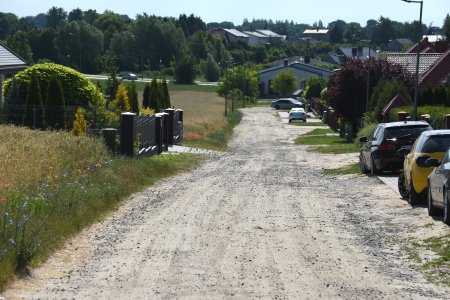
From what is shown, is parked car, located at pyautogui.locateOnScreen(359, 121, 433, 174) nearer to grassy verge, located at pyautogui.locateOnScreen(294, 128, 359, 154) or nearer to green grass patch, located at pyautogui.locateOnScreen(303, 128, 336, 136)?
grassy verge, located at pyautogui.locateOnScreen(294, 128, 359, 154)

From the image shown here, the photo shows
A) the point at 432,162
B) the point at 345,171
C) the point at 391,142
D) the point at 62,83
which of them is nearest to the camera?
the point at 432,162

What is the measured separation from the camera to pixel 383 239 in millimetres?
16234

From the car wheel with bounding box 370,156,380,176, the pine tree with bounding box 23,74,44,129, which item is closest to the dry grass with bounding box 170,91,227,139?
the pine tree with bounding box 23,74,44,129

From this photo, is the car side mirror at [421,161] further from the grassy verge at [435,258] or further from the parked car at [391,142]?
the parked car at [391,142]

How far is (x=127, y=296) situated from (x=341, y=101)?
52.4m

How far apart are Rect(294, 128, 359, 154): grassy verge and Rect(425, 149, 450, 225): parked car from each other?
2869cm

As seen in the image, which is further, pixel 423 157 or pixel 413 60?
pixel 413 60

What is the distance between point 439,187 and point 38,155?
10.2 meters

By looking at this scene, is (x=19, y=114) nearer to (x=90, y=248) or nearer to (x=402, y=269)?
(x=90, y=248)

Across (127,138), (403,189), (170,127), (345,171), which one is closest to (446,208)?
(403,189)

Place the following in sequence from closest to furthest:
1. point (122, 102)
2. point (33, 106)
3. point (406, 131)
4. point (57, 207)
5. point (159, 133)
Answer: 1. point (57, 207)
2. point (406, 131)
3. point (33, 106)
4. point (159, 133)
5. point (122, 102)

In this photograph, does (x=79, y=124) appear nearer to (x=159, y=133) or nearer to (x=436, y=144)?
(x=159, y=133)

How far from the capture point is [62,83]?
4109 cm

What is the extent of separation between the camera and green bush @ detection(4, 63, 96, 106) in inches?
1596
